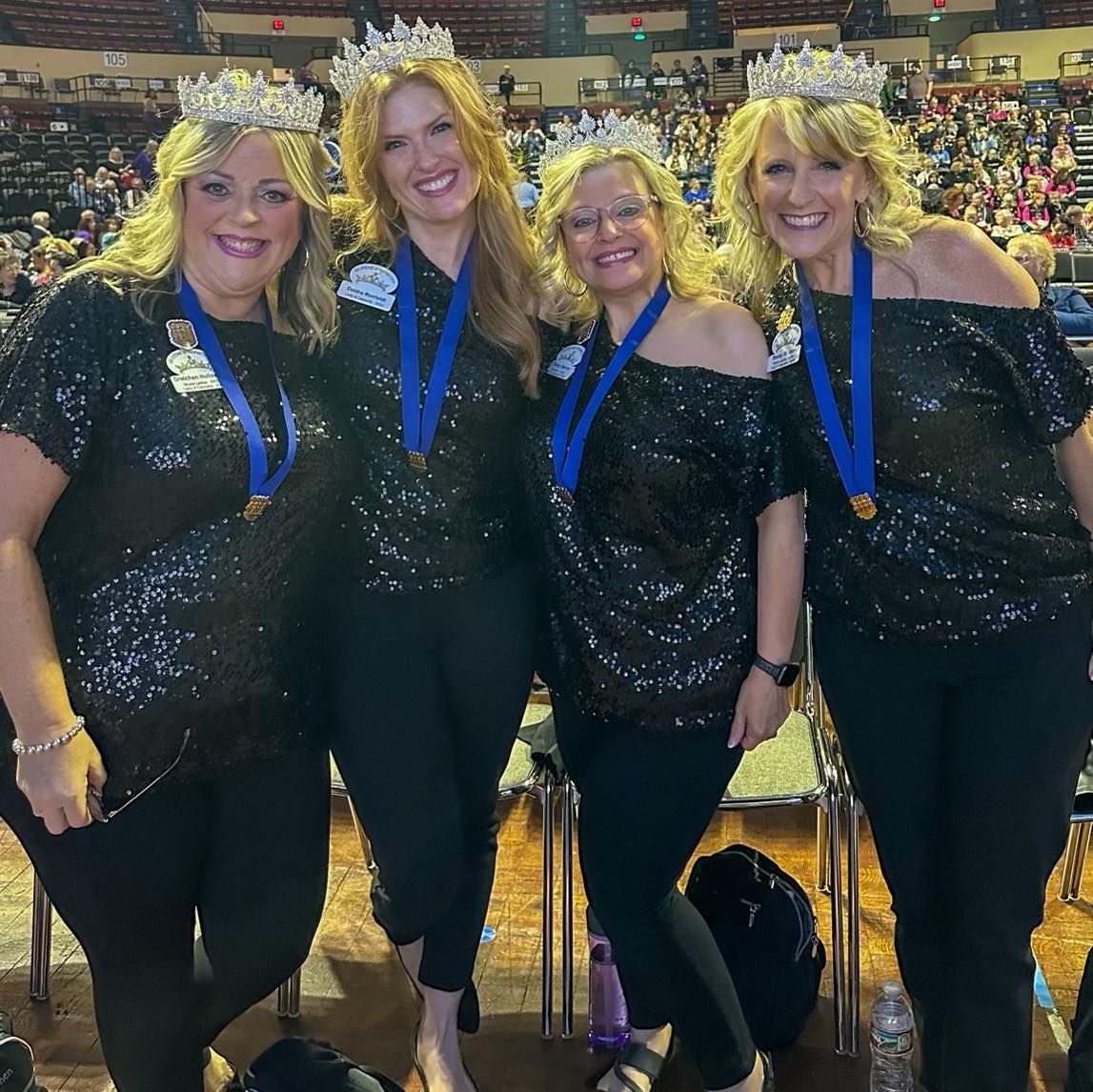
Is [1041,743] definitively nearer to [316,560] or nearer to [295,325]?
[316,560]

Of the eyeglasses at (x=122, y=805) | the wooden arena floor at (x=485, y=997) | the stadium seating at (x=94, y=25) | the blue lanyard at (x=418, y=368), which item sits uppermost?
the stadium seating at (x=94, y=25)

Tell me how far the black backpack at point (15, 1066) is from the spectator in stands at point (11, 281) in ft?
22.8

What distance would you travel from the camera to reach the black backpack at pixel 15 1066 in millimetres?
1661

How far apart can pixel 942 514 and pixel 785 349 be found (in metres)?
0.32

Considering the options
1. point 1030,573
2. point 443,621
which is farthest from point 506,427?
point 1030,573

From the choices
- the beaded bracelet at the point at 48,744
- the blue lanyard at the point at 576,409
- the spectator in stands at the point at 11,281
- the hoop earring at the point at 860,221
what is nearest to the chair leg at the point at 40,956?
the beaded bracelet at the point at 48,744

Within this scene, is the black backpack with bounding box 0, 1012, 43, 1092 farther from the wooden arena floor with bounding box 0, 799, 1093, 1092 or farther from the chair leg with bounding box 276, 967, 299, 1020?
the chair leg with bounding box 276, 967, 299, 1020

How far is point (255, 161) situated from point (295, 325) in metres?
0.24

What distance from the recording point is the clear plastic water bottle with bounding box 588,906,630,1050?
2027mm

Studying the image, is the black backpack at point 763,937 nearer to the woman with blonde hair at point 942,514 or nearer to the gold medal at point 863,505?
the woman with blonde hair at point 942,514

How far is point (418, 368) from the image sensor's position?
1609 mm

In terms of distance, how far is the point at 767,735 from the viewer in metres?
1.60

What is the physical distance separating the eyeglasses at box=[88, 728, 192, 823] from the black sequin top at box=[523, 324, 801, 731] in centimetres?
58

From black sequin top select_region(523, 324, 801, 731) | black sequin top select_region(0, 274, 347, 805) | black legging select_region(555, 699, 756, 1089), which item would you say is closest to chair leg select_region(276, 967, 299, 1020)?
black legging select_region(555, 699, 756, 1089)
